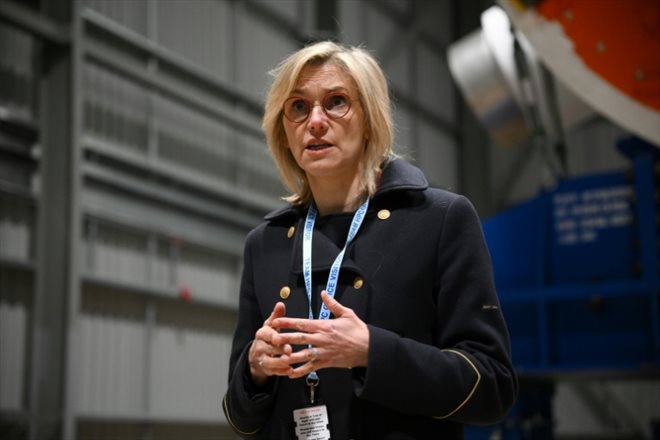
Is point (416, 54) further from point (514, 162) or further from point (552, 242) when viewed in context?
point (552, 242)

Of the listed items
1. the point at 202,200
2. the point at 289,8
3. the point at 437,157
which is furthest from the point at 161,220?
the point at 437,157

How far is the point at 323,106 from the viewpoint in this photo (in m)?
2.11

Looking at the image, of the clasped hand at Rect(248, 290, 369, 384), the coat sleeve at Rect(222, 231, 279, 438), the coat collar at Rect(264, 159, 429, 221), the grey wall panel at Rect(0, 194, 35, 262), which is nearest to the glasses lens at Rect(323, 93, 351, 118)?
the coat collar at Rect(264, 159, 429, 221)

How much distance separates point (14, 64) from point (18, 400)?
12.4ft

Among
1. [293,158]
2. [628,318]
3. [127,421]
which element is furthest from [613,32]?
[127,421]

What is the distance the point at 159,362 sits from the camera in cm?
1160

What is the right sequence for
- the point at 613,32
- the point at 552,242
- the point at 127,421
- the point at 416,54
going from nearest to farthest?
the point at 613,32 → the point at 552,242 → the point at 127,421 → the point at 416,54

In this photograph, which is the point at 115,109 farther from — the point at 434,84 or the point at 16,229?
the point at 434,84

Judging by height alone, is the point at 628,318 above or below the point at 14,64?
below

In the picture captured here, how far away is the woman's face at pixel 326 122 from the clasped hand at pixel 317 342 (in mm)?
379

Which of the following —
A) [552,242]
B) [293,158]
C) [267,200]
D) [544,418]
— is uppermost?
[267,200]

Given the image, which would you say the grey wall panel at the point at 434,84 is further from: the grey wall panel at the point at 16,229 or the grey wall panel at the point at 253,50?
the grey wall panel at the point at 16,229

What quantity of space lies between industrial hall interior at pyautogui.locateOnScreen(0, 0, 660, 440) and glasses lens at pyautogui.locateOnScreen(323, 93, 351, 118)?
1.33 m

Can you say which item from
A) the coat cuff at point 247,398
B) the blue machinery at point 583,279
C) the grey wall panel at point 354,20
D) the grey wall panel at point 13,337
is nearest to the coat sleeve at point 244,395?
the coat cuff at point 247,398
